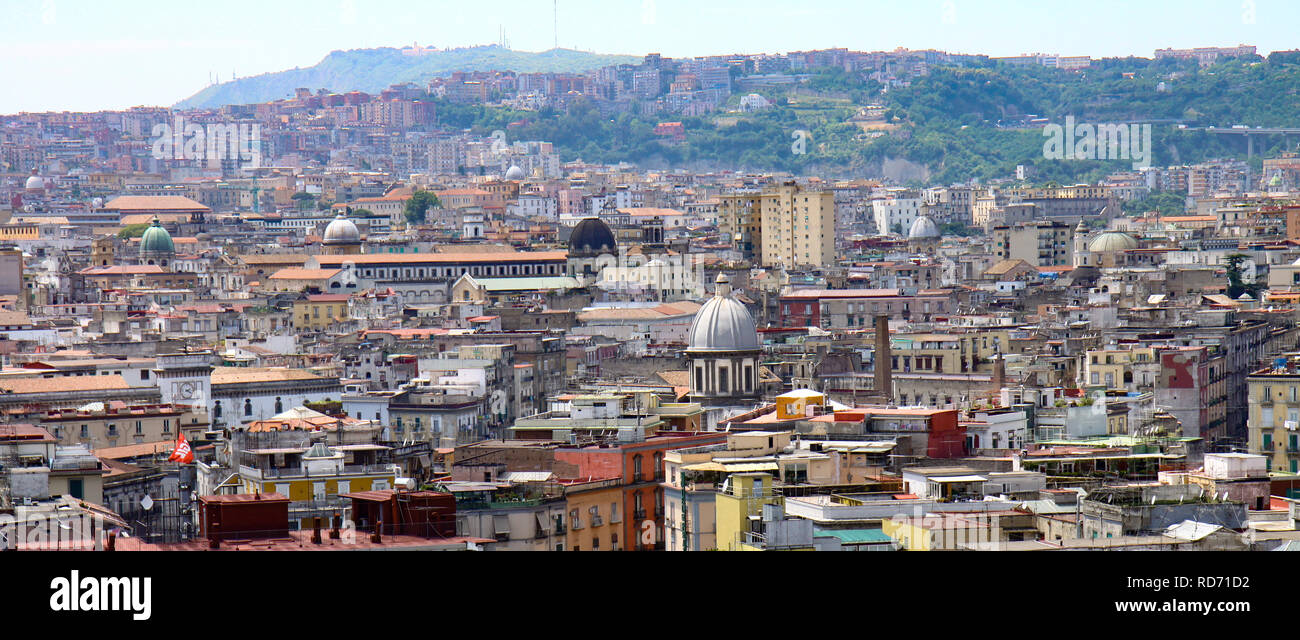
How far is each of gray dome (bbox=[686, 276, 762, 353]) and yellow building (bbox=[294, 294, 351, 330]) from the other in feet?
54.9

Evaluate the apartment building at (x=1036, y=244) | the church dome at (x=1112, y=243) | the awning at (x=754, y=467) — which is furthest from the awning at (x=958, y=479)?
the apartment building at (x=1036, y=244)

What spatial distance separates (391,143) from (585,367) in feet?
225

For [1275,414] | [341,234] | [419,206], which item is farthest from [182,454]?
[419,206]

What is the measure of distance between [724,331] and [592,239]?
1079 inches

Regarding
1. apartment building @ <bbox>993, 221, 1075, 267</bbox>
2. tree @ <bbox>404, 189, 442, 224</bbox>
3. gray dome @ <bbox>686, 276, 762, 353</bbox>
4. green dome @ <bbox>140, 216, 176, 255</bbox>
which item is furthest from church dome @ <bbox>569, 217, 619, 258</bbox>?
gray dome @ <bbox>686, 276, 762, 353</bbox>

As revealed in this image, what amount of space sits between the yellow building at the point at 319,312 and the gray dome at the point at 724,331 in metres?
16.7

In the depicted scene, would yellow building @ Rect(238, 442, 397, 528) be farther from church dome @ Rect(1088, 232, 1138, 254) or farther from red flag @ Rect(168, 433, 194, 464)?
church dome @ Rect(1088, 232, 1138, 254)

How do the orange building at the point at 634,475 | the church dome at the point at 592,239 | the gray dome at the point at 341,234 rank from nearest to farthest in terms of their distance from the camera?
1. the orange building at the point at 634,475
2. the church dome at the point at 592,239
3. the gray dome at the point at 341,234

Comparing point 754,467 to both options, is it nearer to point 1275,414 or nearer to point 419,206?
point 1275,414

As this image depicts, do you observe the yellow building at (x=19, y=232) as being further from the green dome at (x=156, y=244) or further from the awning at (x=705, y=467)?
the awning at (x=705, y=467)

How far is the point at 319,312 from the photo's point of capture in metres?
41.1

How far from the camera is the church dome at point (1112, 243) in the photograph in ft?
162

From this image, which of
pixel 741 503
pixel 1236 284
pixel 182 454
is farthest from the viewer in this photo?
pixel 1236 284
